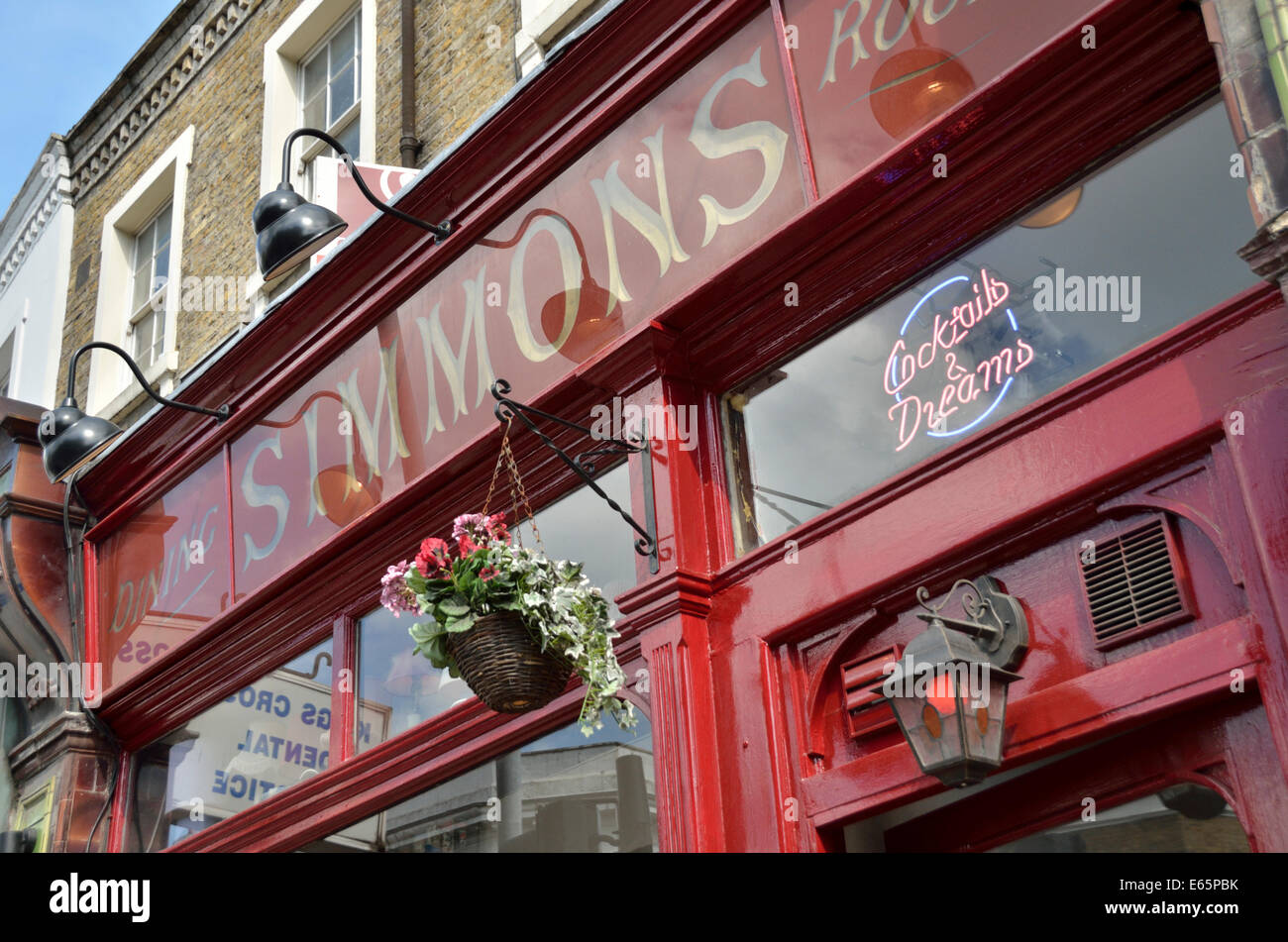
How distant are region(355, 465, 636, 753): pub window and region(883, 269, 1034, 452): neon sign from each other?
146 centimetres

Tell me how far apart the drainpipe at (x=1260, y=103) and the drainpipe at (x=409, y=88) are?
5.76 metres

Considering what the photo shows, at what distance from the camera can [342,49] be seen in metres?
10.5

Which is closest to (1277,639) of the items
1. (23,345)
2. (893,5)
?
(893,5)

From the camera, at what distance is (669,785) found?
17.1 ft

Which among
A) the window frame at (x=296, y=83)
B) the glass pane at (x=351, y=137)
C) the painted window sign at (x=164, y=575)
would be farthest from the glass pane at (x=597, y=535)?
the glass pane at (x=351, y=137)

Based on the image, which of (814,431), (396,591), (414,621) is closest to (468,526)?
(396,591)

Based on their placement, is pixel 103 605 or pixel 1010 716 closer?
pixel 1010 716

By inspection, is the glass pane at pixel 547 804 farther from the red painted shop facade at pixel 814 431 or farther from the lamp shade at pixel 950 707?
the lamp shade at pixel 950 707

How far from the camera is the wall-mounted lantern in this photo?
421 cm
